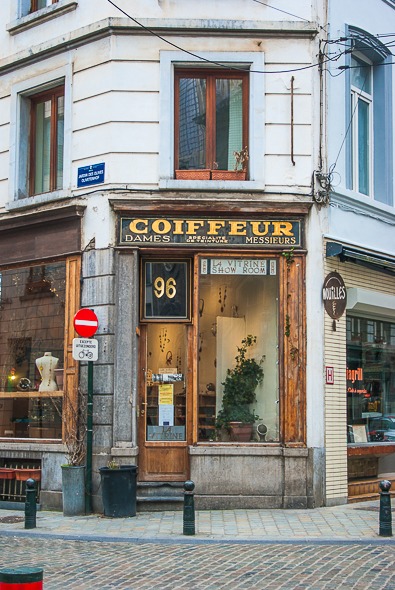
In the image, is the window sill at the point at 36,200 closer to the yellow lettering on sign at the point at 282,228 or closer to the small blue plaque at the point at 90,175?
the small blue plaque at the point at 90,175

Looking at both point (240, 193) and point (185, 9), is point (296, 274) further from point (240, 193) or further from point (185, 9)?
point (185, 9)

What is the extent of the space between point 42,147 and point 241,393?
5.87m

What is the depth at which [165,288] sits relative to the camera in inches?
551

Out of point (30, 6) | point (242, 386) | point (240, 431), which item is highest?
point (30, 6)

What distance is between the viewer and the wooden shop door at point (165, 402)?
13617 mm

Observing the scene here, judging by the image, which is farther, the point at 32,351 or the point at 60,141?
the point at 60,141

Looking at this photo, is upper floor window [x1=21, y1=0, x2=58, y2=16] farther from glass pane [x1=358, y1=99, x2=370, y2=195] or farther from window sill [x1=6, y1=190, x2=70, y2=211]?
glass pane [x1=358, y1=99, x2=370, y2=195]

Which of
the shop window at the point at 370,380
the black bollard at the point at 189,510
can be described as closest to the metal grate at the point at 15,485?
the black bollard at the point at 189,510

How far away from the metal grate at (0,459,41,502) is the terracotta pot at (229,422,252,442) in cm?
334

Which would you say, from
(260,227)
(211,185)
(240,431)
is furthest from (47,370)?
(260,227)

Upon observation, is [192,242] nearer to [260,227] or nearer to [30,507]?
[260,227]

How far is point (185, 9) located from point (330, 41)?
251 centimetres

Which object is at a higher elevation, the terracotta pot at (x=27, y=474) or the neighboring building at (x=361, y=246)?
the neighboring building at (x=361, y=246)

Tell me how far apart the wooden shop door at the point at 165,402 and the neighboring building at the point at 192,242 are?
23 mm
